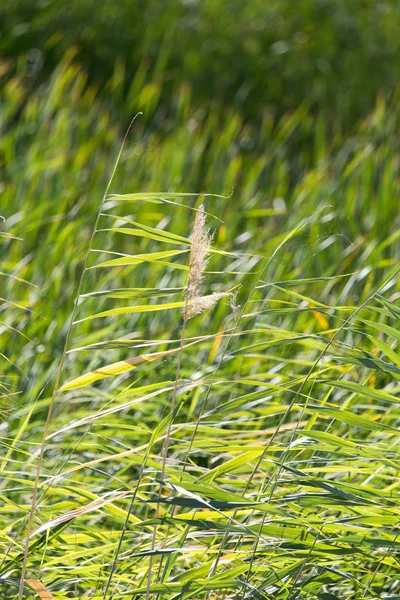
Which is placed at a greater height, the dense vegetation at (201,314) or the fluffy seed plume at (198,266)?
the fluffy seed plume at (198,266)

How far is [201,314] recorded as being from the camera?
308 cm

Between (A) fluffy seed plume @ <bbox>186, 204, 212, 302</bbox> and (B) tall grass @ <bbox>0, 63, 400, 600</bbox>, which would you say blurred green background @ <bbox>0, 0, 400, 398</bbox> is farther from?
(A) fluffy seed plume @ <bbox>186, 204, 212, 302</bbox>

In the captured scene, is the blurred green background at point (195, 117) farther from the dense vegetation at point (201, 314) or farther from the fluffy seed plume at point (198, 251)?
the fluffy seed plume at point (198, 251)

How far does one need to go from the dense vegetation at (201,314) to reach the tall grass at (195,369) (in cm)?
1

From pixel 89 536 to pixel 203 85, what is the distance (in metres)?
4.62

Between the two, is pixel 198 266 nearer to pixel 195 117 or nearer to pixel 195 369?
pixel 195 369

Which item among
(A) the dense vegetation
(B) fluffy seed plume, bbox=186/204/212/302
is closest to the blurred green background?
(A) the dense vegetation

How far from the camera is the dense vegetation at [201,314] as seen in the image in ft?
5.02

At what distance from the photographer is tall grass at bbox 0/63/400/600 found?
151 centimetres

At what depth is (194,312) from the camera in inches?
54.4

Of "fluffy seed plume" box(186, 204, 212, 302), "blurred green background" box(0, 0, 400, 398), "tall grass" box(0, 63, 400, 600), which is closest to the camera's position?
"fluffy seed plume" box(186, 204, 212, 302)

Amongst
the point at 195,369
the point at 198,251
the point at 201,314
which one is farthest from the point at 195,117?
the point at 198,251

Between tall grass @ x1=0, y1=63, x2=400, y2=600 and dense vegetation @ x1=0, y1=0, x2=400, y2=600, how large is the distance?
0.01 meters

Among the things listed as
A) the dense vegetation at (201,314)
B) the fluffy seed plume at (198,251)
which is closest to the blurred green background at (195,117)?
the dense vegetation at (201,314)
